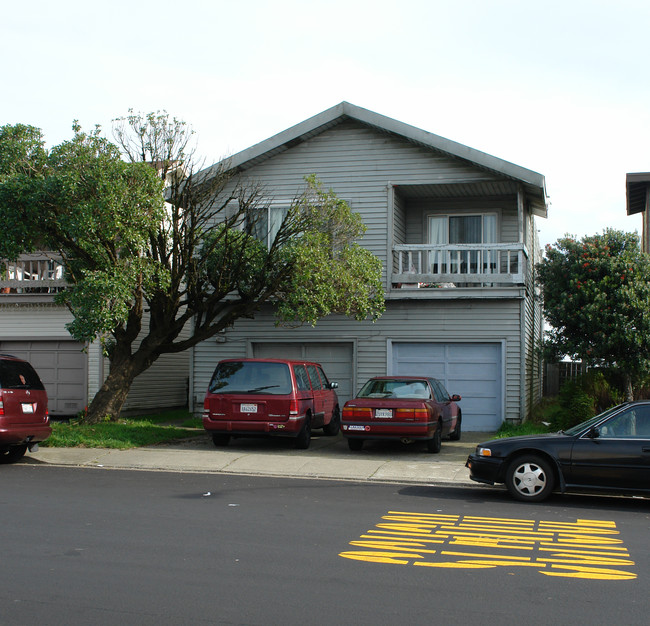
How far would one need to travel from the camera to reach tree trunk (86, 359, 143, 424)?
17297mm

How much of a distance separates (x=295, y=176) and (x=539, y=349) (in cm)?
720

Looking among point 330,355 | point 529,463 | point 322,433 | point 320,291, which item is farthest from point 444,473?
point 330,355

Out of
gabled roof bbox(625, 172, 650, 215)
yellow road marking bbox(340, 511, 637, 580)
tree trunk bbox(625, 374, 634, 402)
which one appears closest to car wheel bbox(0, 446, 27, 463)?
yellow road marking bbox(340, 511, 637, 580)

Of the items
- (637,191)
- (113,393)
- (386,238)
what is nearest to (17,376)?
(113,393)

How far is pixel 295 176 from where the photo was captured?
65.0 feet

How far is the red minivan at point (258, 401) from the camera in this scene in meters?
14.4

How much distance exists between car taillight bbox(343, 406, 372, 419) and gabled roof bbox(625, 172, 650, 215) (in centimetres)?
1330

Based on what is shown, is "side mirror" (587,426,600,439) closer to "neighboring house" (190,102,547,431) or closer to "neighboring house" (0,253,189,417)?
"neighboring house" (190,102,547,431)

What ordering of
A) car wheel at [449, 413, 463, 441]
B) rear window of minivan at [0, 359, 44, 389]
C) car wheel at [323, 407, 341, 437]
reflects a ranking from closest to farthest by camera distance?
1. rear window of minivan at [0, 359, 44, 389]
2. car wheel at [449, 413, 463, 441]
3. car wheel at [323, 407, 341, 437]

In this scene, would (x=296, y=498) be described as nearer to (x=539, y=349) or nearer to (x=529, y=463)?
(x=529, y=463)

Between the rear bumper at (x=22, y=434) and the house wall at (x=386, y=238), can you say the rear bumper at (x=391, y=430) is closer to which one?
the house wall at (x=386, y=238)

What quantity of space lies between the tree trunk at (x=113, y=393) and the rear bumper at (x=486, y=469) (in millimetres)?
9195

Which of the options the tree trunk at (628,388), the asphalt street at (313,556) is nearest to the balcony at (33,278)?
the asphalt street at (313,556)

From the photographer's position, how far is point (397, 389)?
15.1m
